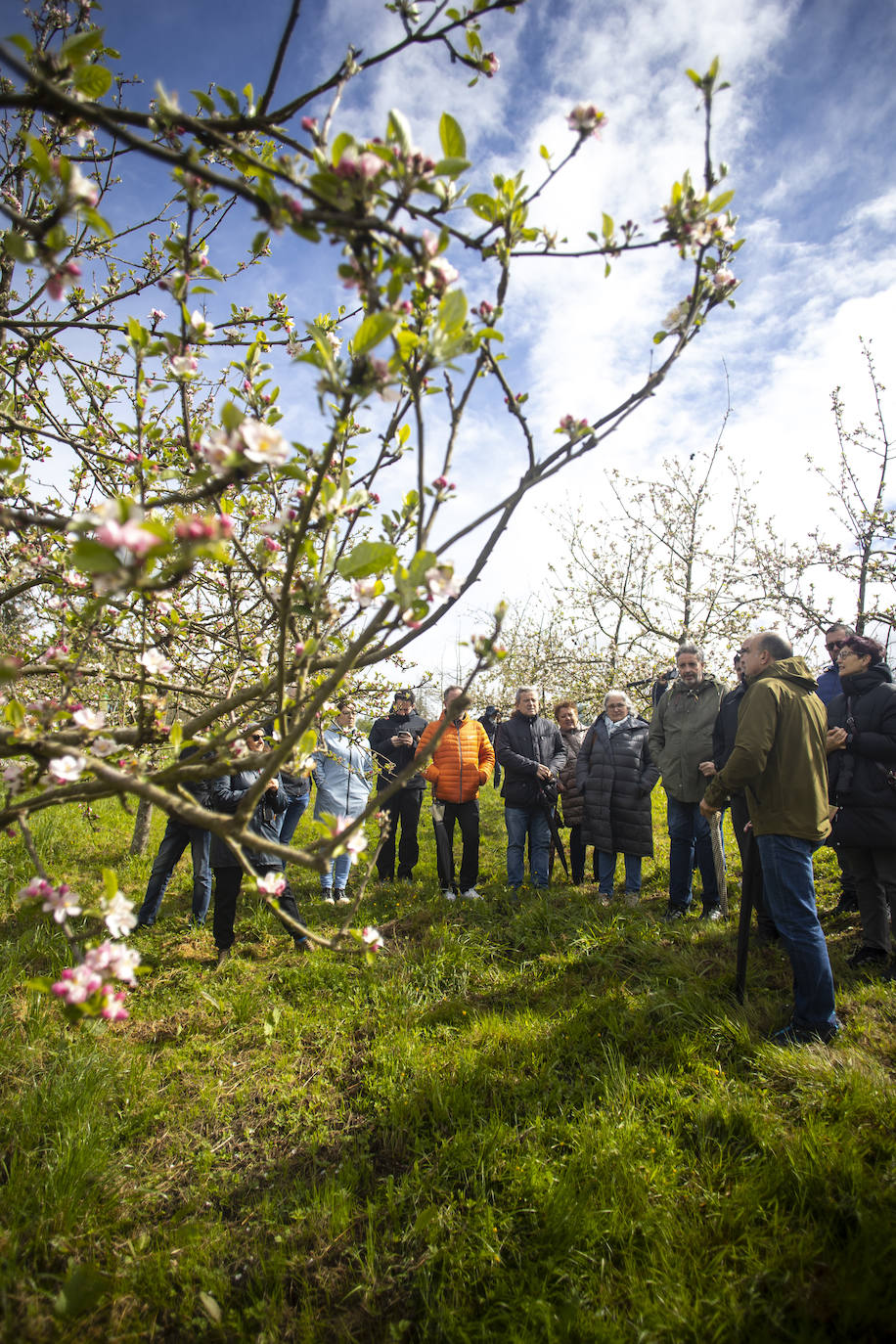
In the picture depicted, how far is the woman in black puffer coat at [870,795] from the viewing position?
3504 millimetres

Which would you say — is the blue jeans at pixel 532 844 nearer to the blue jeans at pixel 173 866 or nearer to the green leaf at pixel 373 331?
the blue jeans at pixel 173 866

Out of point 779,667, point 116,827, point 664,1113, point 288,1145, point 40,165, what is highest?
point 40,165

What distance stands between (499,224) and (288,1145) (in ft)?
11.5

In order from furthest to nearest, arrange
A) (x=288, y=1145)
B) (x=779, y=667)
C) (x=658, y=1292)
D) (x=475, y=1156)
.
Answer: (x=779, y=667) → (x=288, y=1145) → (x=475, y=1156) → (x=658, y=1292)

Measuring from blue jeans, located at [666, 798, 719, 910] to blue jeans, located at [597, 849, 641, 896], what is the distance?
0.41m

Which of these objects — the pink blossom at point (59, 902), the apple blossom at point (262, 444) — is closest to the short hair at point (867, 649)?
the apple blossom at point (262, 444)

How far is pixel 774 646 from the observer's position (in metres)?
3.35

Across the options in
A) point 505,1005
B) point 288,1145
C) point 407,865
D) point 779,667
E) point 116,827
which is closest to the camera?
point 288,1145

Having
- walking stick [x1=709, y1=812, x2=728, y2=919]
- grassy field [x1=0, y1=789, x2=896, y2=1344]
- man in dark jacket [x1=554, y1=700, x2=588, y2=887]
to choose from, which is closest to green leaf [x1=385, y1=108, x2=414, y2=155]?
grassy field [x1=0, y1=789, x2=896, y2=1344]

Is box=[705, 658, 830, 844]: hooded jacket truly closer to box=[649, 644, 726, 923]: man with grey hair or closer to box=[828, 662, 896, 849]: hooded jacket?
box=[828, 662, 896, 849]: hooded jacket

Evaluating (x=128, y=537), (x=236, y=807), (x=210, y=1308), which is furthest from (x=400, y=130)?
(x=236, y=807)

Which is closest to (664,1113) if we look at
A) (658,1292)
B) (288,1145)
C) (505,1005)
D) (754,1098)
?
(754,1098)

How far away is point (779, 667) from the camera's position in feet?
10.4

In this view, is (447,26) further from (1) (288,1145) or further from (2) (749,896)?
(1) (288,1145)
